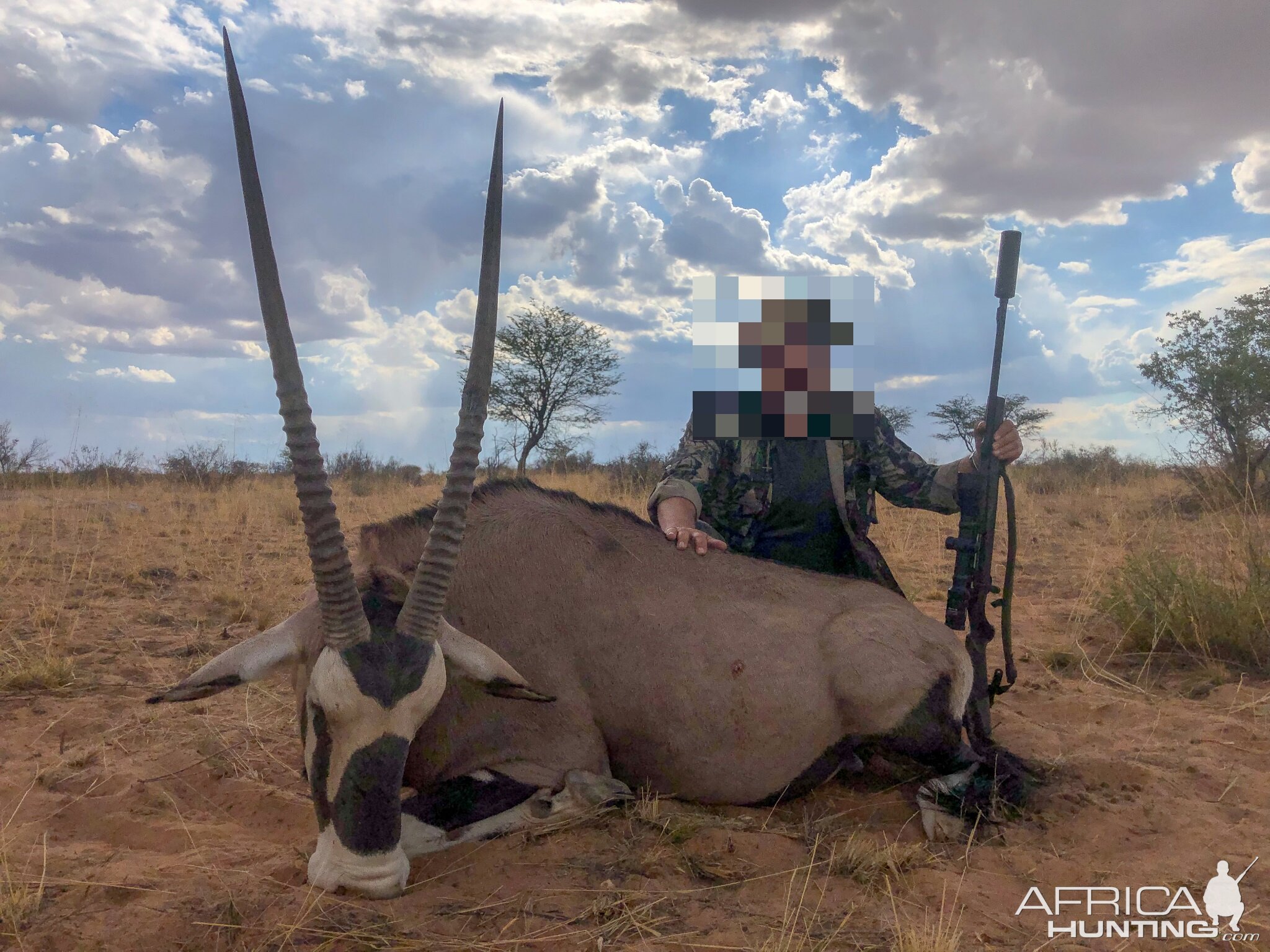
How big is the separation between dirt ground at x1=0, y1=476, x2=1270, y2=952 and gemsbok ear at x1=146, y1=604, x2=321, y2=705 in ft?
2.14

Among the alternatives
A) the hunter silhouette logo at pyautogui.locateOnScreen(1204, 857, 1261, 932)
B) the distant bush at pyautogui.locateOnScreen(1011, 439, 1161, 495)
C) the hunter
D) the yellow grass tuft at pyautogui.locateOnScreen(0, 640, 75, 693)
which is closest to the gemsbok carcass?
the hunter

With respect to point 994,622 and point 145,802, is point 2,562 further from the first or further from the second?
point 994,622

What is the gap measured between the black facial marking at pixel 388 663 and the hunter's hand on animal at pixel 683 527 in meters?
1.53

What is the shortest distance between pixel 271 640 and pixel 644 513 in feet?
25.1

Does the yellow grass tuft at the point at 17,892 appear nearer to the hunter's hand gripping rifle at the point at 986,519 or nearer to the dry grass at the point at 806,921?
the dry grass at the point at 806,921

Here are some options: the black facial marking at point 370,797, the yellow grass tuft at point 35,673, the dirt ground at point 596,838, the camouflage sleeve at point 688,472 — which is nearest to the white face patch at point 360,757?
the black facial marking at point 370,797

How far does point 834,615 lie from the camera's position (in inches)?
165

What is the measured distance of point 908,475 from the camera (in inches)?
197

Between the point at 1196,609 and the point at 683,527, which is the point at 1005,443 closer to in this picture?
the point at 683,527

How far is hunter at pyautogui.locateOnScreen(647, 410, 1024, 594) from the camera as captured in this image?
4941 millimetres

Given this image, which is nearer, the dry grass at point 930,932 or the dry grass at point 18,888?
the dry grass at point 930,932

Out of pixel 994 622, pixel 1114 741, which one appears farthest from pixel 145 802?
pixel 994 622

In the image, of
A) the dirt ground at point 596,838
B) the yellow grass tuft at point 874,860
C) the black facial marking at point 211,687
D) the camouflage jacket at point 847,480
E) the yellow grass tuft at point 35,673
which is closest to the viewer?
the dirt ground at point 596,838

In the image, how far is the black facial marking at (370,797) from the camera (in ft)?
9.55
